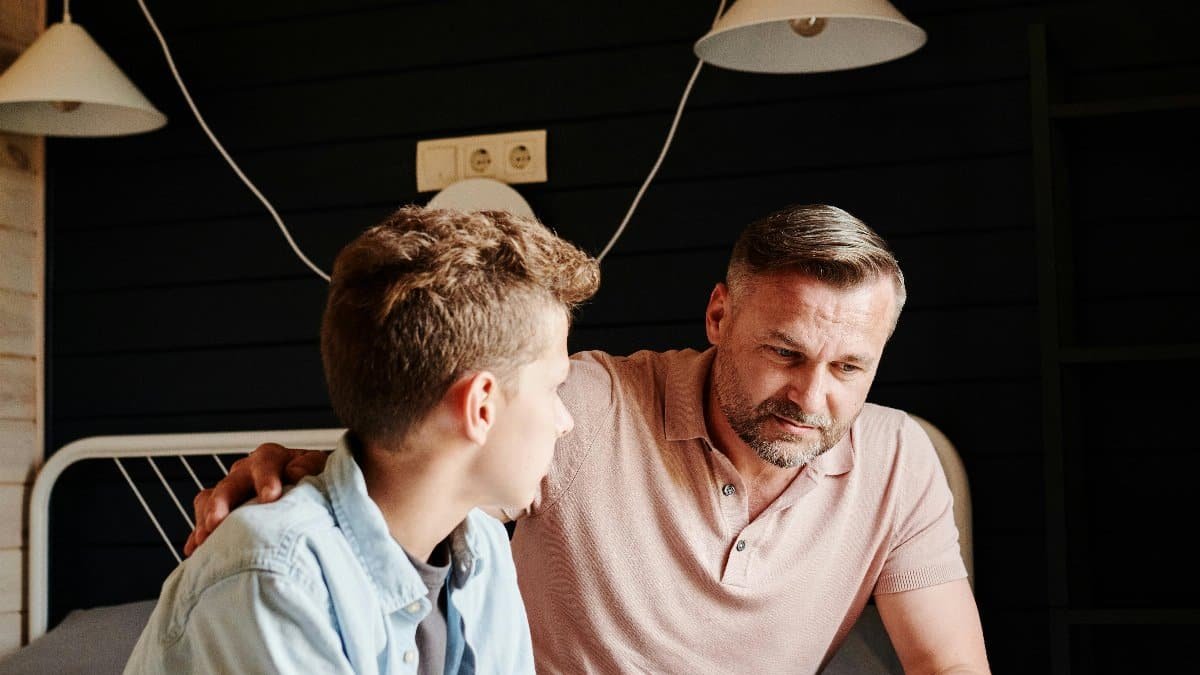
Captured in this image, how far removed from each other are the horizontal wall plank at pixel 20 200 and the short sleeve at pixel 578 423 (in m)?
1.53

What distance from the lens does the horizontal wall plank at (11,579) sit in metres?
2.75

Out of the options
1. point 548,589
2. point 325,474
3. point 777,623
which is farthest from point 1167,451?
point 325,474

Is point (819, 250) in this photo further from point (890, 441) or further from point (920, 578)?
point (920, 578)

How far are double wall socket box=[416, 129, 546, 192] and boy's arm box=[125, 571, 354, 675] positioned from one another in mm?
1620

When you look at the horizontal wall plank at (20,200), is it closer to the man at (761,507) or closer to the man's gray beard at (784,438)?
the man at (761,507)

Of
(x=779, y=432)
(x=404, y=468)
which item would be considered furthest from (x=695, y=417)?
(x=404, y=468)

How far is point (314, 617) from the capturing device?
1.05 metres

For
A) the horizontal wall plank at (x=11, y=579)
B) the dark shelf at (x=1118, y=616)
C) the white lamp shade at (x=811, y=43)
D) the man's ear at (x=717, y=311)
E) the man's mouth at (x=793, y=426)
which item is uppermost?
the white lamp shade at (x=811, y=43)

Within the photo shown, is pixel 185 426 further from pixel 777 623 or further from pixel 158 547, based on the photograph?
pixel 777 623

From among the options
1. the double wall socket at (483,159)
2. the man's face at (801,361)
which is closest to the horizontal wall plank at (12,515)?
the double wall socket at (483,159)

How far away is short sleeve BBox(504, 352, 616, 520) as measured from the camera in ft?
5.84

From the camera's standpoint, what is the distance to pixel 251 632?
1025 mm

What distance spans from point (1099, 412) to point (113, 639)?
5.80 ft

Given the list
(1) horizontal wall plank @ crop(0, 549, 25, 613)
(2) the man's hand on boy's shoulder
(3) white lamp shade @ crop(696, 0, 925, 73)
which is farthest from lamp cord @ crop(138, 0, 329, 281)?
(2) the man's hand on boy's shoulder
